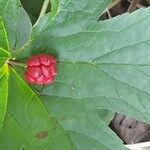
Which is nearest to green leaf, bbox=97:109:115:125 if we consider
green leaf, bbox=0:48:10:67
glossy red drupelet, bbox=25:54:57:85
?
glossy red drupelet, bbox=25:54:57:85

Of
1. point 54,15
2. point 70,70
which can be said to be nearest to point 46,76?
point 70,70

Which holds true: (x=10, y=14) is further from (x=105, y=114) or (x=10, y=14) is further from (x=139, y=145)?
(x=139, y=145)

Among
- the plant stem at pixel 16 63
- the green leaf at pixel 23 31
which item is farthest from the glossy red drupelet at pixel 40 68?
the green leaf at pixel 23 31

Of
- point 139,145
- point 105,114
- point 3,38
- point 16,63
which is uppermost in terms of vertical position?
point 3,38

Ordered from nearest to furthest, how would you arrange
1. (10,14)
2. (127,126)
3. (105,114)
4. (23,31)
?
(10,14)
(23,31)
(105,114)
(127,126)

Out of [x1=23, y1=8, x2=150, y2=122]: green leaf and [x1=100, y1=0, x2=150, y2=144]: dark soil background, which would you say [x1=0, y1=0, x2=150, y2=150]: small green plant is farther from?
[x1=100, y1=0, x2=150, y2=144]: dark soil background

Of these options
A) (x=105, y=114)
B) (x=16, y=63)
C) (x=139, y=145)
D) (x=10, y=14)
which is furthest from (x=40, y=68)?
(x=139, y=145)

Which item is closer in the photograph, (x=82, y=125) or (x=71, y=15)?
(x=71, y=15)
